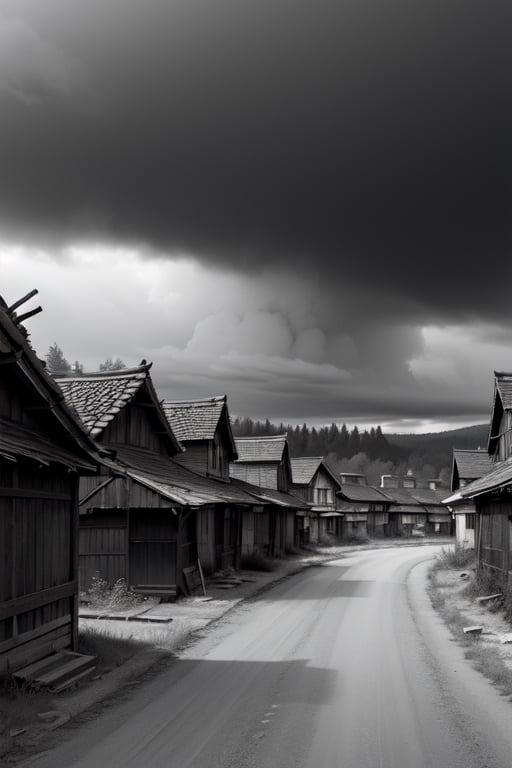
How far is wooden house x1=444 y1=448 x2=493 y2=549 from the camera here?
51.2 m

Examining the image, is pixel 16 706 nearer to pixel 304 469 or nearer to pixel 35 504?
pixel 35 504

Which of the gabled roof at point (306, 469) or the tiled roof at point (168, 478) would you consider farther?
the gabled roof at point (306, 469)

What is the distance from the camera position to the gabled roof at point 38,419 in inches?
478

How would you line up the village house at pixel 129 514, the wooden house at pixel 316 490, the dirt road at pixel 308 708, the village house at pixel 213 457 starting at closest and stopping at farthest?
the dirt road at pixel 308 708 < the village house at pixel 129 514 < the village house at pixel 213 457 < the wooden house at pixel 316 490

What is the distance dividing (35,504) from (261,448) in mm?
40061

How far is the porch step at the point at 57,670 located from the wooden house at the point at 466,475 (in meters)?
39.9

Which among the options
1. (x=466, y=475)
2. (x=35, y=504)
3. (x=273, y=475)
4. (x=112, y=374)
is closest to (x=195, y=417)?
(x=112, y=374)

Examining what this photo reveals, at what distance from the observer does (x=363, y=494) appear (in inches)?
3292

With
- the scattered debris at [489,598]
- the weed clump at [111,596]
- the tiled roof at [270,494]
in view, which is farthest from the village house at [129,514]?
the tiled roof at [270,494]

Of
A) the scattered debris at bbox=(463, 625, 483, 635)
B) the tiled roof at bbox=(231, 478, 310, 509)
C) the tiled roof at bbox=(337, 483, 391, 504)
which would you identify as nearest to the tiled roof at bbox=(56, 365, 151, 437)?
the scattered debris at bbox=(463, 625, 483, 635)

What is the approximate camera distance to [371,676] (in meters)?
13.3

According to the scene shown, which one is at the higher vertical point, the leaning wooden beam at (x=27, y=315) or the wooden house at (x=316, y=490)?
the leaning wooden beam at (x=27, y=315)

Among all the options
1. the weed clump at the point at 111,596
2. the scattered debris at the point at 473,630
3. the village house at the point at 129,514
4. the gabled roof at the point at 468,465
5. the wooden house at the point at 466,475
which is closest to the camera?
the scattered debris at the point at 473,630

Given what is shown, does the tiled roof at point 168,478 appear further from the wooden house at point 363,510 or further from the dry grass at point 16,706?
the wooden house at point 363,510
